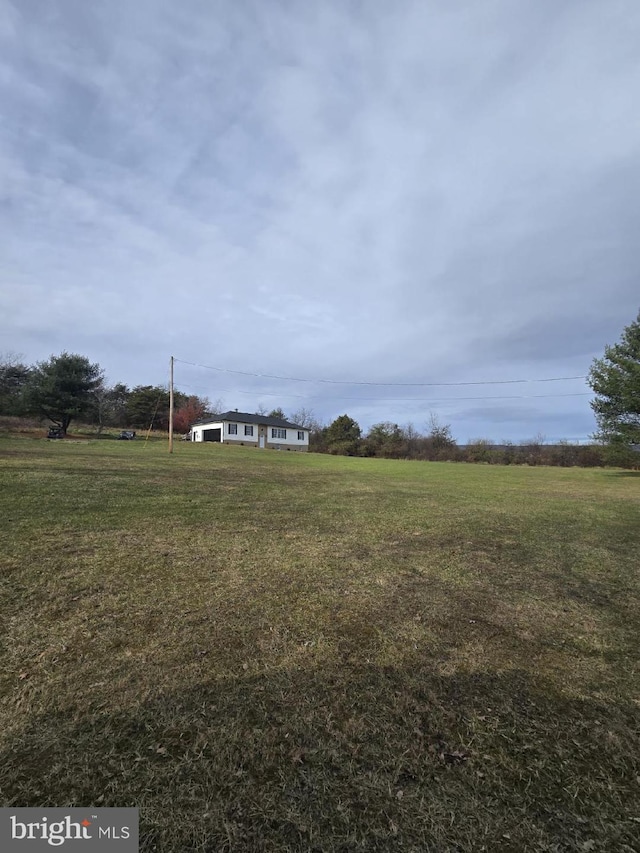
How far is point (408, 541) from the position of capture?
5.54 m

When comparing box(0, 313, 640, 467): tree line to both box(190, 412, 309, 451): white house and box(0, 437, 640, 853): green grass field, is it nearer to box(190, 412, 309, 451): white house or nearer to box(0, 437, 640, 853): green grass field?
box(190, 412, 309, 451): white house

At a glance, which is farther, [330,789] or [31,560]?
[31,560]

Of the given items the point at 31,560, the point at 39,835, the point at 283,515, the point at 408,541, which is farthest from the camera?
the point at 283,515

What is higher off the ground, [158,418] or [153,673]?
[158,418]

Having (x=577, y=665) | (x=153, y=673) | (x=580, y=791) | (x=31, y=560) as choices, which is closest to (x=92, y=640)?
(x=153, y=673)

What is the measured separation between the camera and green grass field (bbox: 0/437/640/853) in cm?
150

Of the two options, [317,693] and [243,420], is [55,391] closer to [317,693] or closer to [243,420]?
[243,420]

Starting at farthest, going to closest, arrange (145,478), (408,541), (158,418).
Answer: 1. (158,418)
2. (145,478)
3. (408,541)

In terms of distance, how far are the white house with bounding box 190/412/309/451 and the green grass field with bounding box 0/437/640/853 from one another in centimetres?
3955

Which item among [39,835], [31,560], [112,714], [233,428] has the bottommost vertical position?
[39,835]

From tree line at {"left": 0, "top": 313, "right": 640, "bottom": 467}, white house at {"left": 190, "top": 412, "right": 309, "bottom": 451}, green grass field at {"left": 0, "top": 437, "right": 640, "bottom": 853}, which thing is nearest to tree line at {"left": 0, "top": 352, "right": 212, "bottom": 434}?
tree line at {"left": 0, "top": 313, "right": 640, "bottom": 467}

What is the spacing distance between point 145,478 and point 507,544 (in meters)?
8.29

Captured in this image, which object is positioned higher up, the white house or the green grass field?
the white house

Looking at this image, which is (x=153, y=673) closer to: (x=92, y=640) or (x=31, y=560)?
(x=92, y=640)
